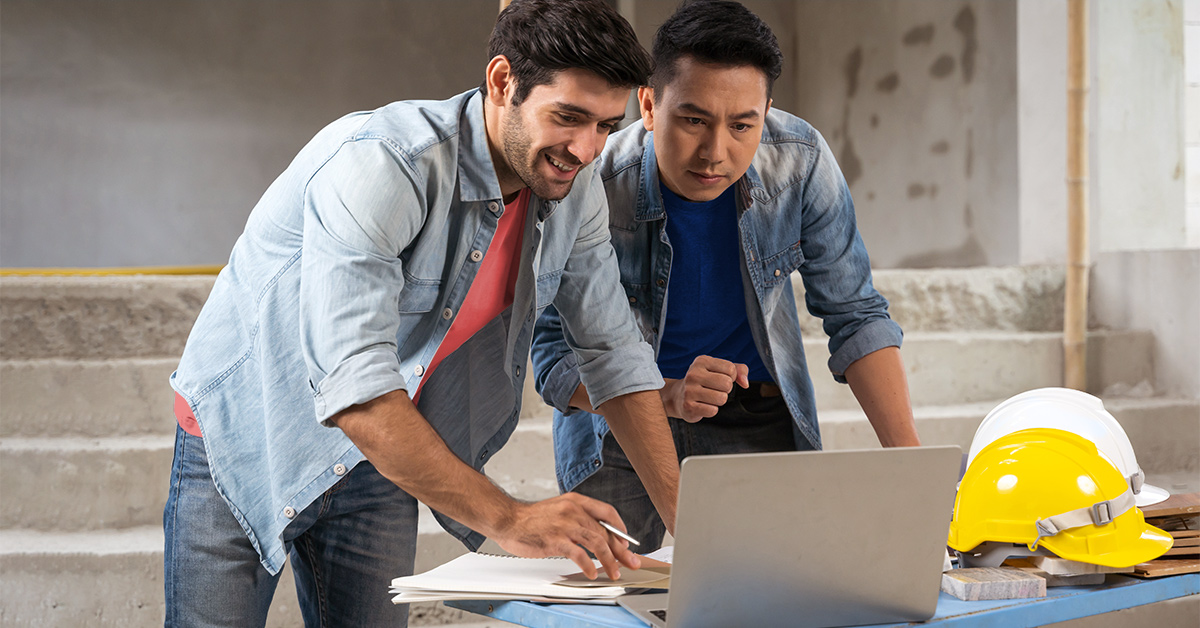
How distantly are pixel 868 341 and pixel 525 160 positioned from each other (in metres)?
0.73

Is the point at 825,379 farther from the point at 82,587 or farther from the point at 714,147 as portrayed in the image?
the point at 82,587

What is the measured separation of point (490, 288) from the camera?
4.74ft

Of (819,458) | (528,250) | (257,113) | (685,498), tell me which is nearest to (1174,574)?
(819,458)

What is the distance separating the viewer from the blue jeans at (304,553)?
4.35ft

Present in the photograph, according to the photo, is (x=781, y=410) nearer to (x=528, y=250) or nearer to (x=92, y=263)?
(x=528, y=250)

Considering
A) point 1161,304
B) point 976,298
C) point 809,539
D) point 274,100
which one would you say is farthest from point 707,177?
point 274,100

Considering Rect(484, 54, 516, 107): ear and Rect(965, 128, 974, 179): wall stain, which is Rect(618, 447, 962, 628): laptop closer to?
Rect(484, 54, 516, 107): ear

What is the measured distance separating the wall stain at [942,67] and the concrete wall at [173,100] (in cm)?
335

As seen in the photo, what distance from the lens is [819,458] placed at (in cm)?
91

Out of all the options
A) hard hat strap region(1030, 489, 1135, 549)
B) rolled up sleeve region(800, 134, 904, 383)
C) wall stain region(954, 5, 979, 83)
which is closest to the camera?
hard hat strap region(1030, 489, 1135, 549)

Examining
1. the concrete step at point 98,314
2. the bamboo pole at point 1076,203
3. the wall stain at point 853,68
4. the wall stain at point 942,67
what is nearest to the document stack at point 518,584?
the concrete step at point 98,314

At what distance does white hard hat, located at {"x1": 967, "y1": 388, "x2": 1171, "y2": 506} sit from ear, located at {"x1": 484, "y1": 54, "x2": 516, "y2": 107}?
763 mm

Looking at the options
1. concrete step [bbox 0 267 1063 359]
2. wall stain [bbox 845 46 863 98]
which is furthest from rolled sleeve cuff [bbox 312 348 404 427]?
wall stain [bbox 845 46 863 98]

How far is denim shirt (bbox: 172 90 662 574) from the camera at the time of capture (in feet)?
3.73
